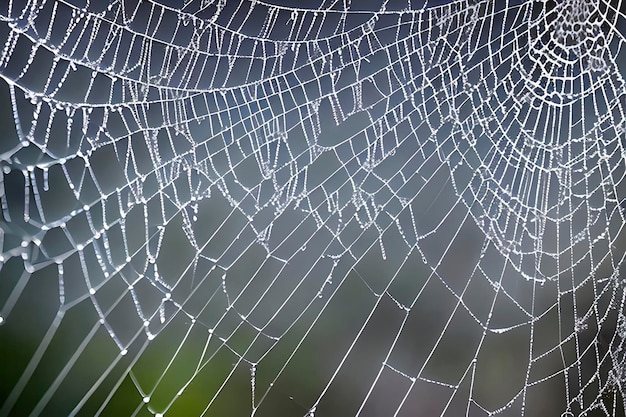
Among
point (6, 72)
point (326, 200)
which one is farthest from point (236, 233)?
point (6, 72)

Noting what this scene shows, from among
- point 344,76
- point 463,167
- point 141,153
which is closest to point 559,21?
point 463,167

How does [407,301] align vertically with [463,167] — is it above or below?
below

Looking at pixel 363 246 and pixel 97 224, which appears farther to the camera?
pixel 363 246

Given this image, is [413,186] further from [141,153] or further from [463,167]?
[141,153]

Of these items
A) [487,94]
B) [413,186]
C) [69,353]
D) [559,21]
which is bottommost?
[69,353]

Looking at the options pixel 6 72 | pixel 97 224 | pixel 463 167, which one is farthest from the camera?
pixel 463 167

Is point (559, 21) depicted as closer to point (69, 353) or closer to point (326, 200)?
point (326, 200)

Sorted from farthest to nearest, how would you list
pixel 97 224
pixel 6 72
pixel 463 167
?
pixel 463 167
pixel 97 224
pixel 6 72
